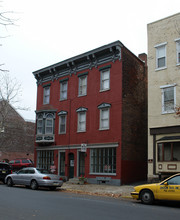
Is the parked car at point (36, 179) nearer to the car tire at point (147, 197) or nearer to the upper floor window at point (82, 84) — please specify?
the car tire at point (147, 197)

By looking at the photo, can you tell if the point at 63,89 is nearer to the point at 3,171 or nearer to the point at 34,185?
the point at 3,171

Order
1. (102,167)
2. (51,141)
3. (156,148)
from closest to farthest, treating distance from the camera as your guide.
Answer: (156,148) < (102,167) < (51,141)

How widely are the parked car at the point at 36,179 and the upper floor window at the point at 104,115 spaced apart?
6.59 meters

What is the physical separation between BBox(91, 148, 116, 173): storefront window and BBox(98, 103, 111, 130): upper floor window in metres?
1.84

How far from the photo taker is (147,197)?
1282cm

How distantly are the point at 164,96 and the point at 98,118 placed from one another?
233 inches

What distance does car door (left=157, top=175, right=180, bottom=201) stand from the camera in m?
12.0

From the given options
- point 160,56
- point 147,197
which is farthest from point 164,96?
point 147,197

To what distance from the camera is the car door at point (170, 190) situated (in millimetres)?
12000

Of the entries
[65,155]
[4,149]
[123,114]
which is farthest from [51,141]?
[4,149]

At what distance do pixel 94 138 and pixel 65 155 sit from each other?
12.2 ft

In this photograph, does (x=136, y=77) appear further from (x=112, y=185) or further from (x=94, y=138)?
(x=112, y=185)

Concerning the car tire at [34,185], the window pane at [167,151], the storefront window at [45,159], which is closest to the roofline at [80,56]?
the storefront window at [45,159]

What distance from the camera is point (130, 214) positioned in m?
9.67
